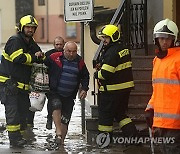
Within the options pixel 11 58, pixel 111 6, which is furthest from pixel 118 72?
pixel 111 6

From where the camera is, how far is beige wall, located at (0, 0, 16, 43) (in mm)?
45469

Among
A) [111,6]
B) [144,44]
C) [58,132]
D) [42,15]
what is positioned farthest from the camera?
[42,15]

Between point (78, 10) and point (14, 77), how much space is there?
5.21ft


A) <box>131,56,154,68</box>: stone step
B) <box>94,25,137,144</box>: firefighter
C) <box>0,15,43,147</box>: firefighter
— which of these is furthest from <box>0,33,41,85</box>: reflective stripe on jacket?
<box>131,56,154,68</box>: stone step

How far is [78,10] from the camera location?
28.6 feet

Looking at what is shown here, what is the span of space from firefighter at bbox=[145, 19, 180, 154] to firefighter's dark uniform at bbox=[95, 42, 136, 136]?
188cm

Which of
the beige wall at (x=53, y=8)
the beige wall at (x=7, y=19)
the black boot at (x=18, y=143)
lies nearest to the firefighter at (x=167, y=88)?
the black boot at (x=18, y=143)

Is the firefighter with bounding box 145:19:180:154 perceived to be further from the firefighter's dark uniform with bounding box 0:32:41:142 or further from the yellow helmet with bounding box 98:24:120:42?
the firefighter's dark uniform with bounding box 0:32:41:142

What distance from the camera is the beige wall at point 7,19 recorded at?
45.5 m

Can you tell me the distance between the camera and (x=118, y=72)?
24.6 feet

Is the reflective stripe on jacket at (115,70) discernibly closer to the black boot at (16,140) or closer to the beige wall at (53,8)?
the black boot at (16,140)

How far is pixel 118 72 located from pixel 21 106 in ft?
5.79

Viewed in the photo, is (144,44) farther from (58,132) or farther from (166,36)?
(166,36)

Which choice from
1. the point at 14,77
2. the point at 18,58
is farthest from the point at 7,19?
the point at 18,58
